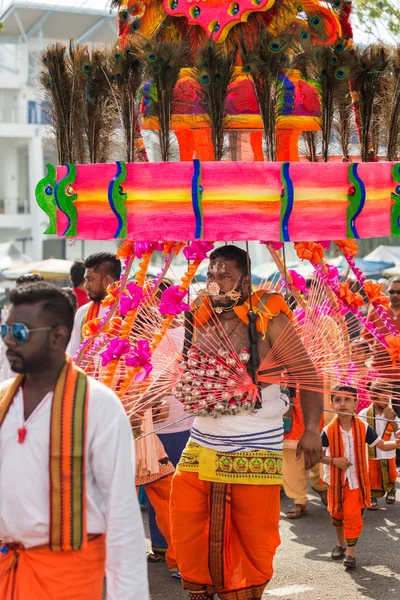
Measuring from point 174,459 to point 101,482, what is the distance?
12.0 ft

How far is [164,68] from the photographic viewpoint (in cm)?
503

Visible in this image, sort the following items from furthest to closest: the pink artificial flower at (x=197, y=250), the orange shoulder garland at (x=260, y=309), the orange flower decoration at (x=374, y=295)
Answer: the orange flower decoration at (x=374, y=295) → the pink artificial flower at (x=197, y=250) → the orange shoulder garland at (x=260, y=309)

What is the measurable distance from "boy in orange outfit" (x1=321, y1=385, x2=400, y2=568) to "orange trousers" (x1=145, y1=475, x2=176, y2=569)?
1204mm

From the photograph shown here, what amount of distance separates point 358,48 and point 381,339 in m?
1.58

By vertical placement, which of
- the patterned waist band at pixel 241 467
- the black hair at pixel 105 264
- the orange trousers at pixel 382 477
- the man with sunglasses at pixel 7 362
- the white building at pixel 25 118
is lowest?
the orange trousers at pixel 382 477

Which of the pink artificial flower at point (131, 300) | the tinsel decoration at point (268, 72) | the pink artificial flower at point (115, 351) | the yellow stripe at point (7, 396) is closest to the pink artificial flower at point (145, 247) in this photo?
the pink artificial flower at point (131, 300)

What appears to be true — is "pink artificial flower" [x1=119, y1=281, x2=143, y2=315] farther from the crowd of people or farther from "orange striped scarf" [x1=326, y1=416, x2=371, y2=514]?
"orange striped scarf" [x1=326, y1=416, x2=371, y2=514]

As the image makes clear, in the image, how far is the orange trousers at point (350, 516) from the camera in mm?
7089

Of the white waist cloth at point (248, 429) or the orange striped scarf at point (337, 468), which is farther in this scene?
the orange striped scarf at point (337, 468)

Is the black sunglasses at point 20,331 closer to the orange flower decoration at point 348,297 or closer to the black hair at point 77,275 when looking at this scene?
the orange flower decoration at point 348,297

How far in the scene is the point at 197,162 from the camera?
489 cm

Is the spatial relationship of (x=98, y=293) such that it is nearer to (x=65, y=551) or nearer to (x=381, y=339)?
(x=381, y=339)

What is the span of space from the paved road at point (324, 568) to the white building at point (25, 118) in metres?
30.9

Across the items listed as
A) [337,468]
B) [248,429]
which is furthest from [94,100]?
[337,468]
